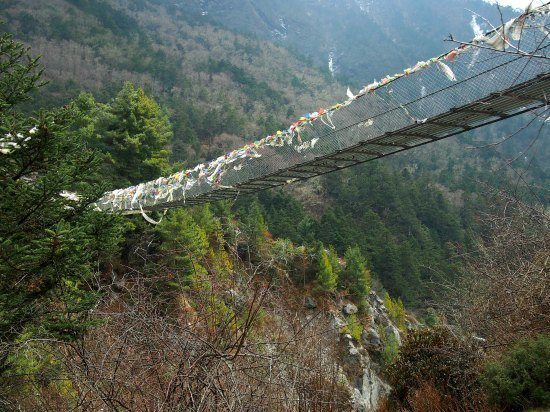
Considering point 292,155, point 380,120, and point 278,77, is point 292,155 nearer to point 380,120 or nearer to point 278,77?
point 380,120

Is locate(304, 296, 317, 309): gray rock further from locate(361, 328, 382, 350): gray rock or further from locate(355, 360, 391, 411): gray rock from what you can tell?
locate(355, 360, 391, 411): gray rock

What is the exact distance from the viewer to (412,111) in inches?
163

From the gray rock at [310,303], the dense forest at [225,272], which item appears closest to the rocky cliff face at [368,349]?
the dense forest at [225,272]

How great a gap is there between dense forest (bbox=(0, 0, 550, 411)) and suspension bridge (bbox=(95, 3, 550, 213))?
0.44 metres

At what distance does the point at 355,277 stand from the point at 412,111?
16.0 m

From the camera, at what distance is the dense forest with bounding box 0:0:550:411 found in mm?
3660

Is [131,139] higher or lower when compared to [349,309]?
higher

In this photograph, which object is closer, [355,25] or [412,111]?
[412,111]

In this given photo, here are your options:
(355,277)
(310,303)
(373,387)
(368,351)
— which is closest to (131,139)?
(310,303)

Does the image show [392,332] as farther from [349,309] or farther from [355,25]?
[355,25]

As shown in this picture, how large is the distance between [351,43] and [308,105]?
71792 mm

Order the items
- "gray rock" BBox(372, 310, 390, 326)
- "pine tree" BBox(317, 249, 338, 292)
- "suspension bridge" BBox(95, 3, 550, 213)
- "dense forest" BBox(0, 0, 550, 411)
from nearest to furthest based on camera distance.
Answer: "suspension bridge" BBox(95, 3, 550, 213) → "dense forest" BBox(0, 0, 550, 411) → "pine tree" BBox(317, 249, 338, 292) → "gray rock" BBox(372, 310, 390, 326)

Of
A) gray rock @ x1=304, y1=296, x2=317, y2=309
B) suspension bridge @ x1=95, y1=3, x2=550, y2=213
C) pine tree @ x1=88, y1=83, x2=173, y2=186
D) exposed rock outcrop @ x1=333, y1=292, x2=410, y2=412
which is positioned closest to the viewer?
suspension bridge @ x1=95, y1=3, x2=550, y2=213

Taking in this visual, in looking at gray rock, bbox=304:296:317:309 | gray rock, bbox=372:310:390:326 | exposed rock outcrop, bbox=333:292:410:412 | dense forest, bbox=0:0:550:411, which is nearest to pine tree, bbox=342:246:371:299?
dense forest, bbox=0:0:550:411
